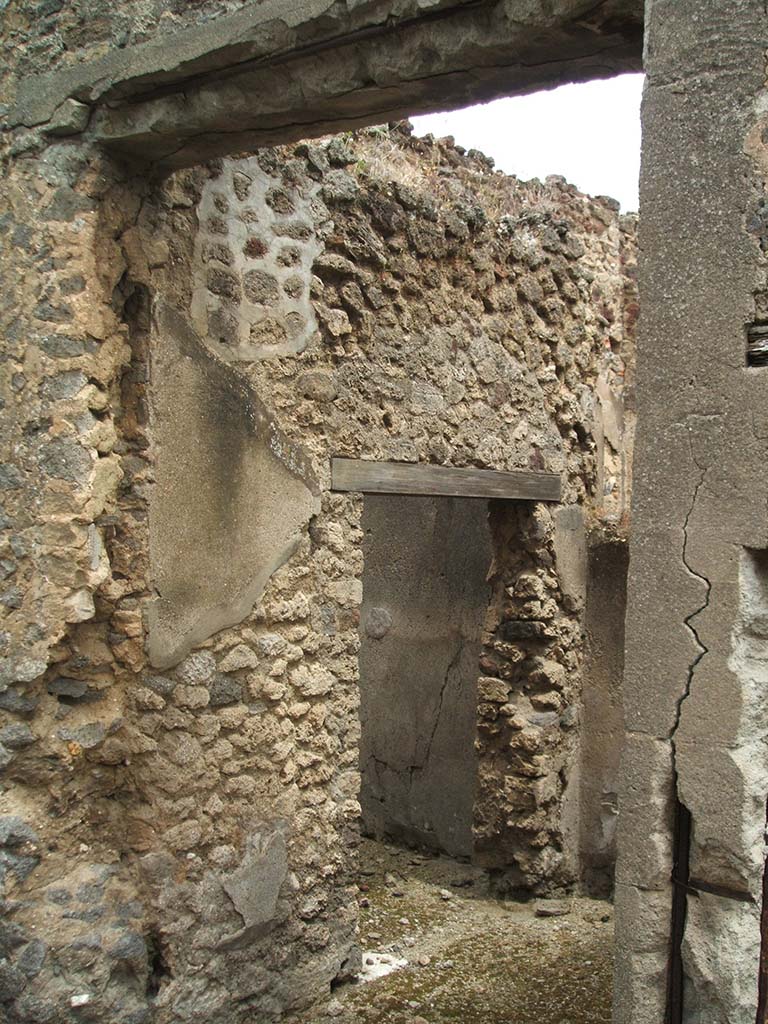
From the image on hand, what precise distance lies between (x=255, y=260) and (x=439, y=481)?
1.40m

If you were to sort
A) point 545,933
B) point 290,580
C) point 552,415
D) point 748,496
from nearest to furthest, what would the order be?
point 748,496, point 290,580, point 545,933, point 552,415

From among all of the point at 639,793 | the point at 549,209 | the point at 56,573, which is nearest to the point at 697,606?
the point at 639,793

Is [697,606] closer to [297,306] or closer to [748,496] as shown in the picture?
[748,496]

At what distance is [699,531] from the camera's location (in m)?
2.60

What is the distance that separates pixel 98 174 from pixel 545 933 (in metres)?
4.16

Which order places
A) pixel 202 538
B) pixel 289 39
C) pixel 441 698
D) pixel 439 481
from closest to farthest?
1. pixel 289 39
2. pixel 202 538
3. pixel 439 481
4. pixel 441 698

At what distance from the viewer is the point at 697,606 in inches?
102

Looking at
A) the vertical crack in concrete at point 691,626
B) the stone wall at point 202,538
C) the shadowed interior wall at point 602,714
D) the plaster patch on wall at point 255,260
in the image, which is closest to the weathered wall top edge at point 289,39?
the stone wall at point 202,538

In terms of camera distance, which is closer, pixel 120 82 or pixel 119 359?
pixel 120 82

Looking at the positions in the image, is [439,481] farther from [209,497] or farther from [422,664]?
[422,664]

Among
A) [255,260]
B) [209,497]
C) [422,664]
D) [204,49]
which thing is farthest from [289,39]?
[422,664]

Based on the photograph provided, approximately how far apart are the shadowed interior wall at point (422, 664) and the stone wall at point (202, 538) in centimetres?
164

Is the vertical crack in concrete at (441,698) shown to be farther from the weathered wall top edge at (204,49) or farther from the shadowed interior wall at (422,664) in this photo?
the weathered wall top edge at (204,49)

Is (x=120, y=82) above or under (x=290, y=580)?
above
